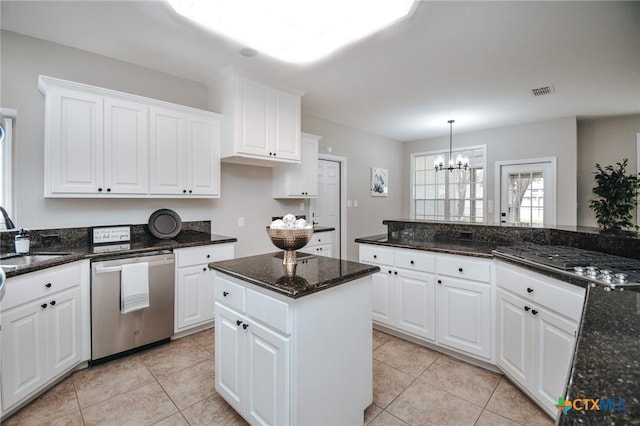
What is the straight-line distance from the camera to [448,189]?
6.25m

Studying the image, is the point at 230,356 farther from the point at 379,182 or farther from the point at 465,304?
the point at 379,182

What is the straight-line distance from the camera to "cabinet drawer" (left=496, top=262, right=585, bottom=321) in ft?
5.14

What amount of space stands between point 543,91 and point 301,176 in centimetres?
319

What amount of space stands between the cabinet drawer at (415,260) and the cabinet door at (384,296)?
5.9 inches

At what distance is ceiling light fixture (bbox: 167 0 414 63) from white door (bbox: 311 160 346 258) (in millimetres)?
2523

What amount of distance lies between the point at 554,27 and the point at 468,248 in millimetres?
1883

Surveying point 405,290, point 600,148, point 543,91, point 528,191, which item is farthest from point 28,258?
point 600,148

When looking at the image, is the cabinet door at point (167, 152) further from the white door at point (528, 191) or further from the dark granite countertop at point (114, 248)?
the white door at point (528, 191)

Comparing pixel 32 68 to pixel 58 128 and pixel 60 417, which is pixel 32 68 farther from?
pixel 60 417

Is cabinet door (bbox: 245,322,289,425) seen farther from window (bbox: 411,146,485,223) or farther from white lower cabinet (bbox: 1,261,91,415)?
window (bbox: 411,146,485,223)

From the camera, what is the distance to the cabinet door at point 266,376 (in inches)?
55.2

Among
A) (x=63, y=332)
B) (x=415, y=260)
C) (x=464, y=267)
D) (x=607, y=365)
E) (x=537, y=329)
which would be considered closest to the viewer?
(x=607, y=365)

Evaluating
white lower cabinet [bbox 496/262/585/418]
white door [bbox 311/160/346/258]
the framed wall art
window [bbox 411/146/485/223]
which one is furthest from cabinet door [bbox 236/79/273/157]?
window [bbox 411/146/485/223]

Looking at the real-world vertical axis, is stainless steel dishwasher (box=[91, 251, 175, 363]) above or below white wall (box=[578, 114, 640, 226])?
below
